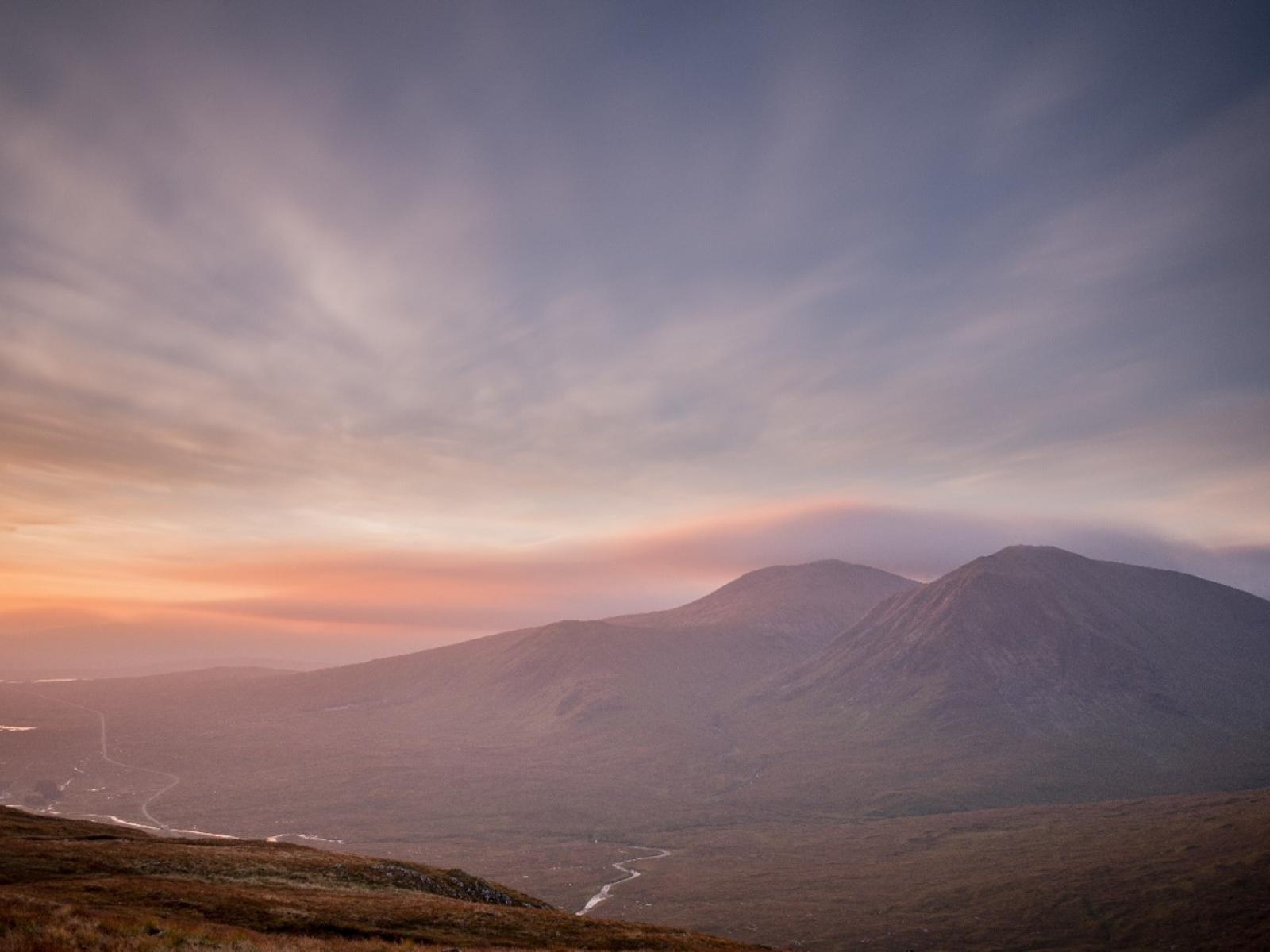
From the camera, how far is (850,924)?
174 meters

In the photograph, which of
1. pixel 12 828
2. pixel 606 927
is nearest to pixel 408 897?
pixel 606 927

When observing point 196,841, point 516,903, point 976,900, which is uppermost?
point 196,841

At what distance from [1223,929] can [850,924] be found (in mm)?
80787

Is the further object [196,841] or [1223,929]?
[1223,929]

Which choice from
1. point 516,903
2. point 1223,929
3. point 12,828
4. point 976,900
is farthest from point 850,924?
point 12,828

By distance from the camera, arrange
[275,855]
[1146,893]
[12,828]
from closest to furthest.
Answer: [12,828] → [275,855] → [1146,893]

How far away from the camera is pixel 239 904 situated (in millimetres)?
45688

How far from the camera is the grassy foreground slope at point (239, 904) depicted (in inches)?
1216

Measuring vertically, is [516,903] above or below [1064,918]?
above

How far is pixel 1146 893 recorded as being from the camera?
18712 cm

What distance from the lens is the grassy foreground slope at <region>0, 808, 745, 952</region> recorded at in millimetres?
30875

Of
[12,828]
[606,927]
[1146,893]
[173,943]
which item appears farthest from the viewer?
[1146,893]

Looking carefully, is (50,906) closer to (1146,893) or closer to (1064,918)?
(1064,918)

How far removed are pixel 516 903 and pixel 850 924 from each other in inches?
5292
